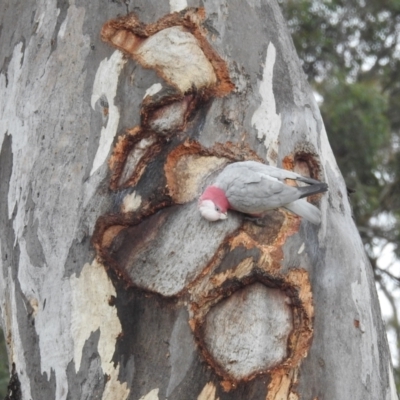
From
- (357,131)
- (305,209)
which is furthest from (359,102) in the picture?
(305,209)

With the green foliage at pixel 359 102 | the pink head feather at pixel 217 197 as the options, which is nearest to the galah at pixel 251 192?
the pink head feather at pixel 217 197

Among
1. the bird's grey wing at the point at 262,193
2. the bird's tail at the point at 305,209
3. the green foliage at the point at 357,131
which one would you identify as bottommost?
the green foliage at the point at 357,131

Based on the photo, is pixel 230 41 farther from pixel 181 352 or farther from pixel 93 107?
pixel 181 352

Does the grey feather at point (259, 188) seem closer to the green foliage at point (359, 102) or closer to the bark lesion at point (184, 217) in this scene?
the bark lesion at point (184, 217)

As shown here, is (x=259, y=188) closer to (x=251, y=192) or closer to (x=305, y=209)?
(x=251, y=192)

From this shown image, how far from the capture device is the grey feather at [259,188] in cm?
160

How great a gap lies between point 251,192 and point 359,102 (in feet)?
13.6

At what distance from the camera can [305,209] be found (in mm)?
1681

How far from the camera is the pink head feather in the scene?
161 cm

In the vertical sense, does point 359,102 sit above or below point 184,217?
below

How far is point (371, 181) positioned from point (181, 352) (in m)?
4.45

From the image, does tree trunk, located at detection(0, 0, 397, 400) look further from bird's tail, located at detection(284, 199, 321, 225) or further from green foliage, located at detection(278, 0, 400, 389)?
green foliage, located at detection(278, 0, 400, 389)

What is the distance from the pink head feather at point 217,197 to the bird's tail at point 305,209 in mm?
134

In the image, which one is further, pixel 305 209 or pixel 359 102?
pixel 359 102
